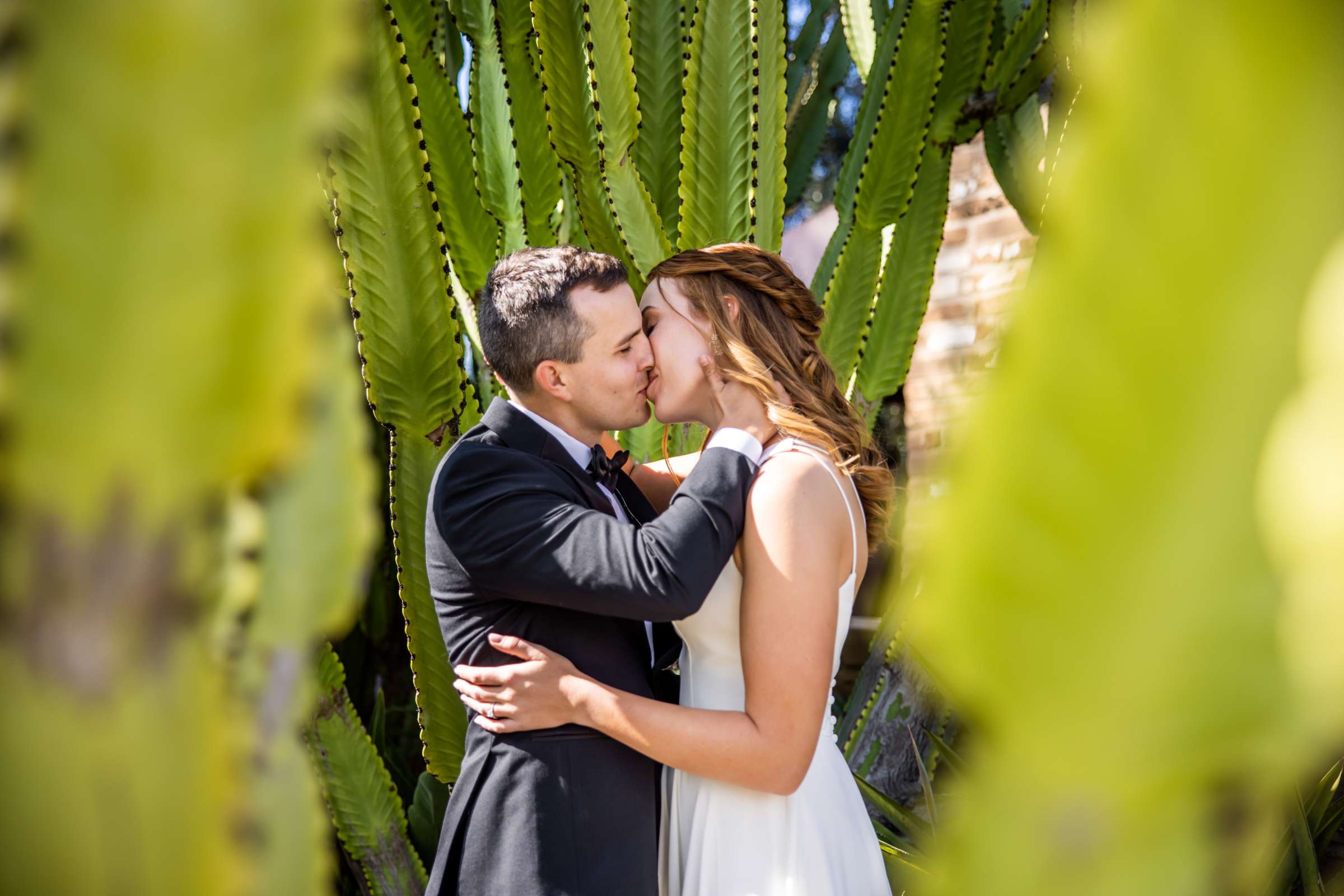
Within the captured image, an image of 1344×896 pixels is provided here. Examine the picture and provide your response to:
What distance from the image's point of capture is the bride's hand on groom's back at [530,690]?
131 centimetres

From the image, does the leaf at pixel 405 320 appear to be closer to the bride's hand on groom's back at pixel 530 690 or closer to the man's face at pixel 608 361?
the man's face at pixel 608 361

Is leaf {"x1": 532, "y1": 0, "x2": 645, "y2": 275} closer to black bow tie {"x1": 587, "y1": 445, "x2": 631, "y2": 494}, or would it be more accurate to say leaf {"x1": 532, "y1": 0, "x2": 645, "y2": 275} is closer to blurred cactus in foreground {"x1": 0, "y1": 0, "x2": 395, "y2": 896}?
black bow tie {"x1": 587, "y1": 445, "x2": 631, "y2": 494}

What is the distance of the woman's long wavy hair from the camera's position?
1.63 m

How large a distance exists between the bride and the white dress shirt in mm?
44

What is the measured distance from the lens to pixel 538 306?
1.64m

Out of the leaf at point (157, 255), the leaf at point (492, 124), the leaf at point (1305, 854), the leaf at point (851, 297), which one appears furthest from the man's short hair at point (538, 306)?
the leaf at point (1305, 854)

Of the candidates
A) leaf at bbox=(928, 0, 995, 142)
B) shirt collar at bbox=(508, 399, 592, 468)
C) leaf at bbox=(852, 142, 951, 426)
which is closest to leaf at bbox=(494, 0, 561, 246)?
shirt collar at bbox=(508, 399, 592, 468)

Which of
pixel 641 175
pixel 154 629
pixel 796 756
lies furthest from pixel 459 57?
pixel 154 629

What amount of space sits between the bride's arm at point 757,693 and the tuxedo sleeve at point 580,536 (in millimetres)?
77

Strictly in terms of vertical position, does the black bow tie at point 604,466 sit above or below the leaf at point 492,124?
below

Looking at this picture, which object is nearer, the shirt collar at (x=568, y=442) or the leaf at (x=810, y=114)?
the shirt collar at (x=568, y=442)

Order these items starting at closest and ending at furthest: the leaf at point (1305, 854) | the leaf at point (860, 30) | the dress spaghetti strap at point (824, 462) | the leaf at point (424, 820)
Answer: the dress spaghetti strap at point (824, 462) → the leaf at point (1305, 854) → the leaf at point (424, 820) → the leaf at point (860, 30)

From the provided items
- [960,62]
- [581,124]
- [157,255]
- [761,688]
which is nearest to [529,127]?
[581,124]

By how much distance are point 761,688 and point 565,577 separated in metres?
0.31
